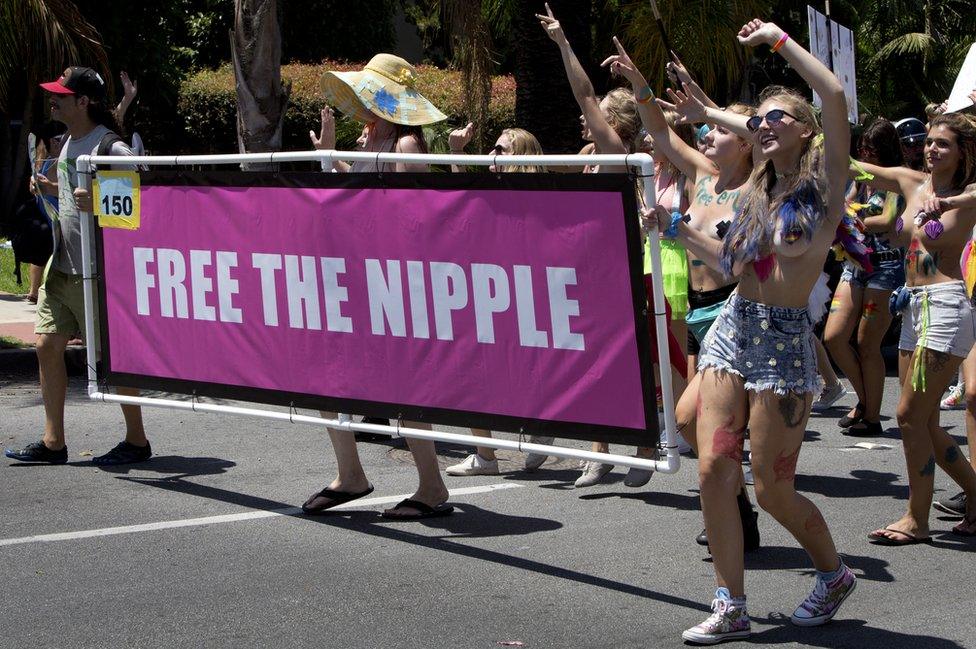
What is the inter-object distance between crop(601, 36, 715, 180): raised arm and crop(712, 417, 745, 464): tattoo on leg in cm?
161

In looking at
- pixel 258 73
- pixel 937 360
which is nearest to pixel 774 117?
pixel 937 360

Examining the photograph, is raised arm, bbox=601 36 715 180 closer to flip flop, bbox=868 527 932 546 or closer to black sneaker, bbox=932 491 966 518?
flip flop, bbox=868 527 932 546

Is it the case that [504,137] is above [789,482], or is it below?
above

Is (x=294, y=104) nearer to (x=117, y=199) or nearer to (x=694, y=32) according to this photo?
(x=694, y=32)

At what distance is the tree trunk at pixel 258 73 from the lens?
34.6 feet

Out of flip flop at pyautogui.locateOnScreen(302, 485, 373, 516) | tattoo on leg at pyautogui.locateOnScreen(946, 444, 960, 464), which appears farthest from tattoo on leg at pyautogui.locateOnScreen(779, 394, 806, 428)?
flip flop at pyautogui.locateOnScreen(302, 485, 373, 516)

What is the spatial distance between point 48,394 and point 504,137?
116 inches

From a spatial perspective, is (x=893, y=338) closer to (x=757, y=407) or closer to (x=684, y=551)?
(x=684, y=551)

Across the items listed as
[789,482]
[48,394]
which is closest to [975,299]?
[789,482]

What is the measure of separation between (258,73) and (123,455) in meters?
4.34

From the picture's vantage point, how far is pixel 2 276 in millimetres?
15266

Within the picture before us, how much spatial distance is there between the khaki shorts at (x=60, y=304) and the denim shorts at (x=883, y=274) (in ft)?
16.2

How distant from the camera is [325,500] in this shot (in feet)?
21.1

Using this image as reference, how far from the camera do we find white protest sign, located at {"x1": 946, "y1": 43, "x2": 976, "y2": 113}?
686 cm
